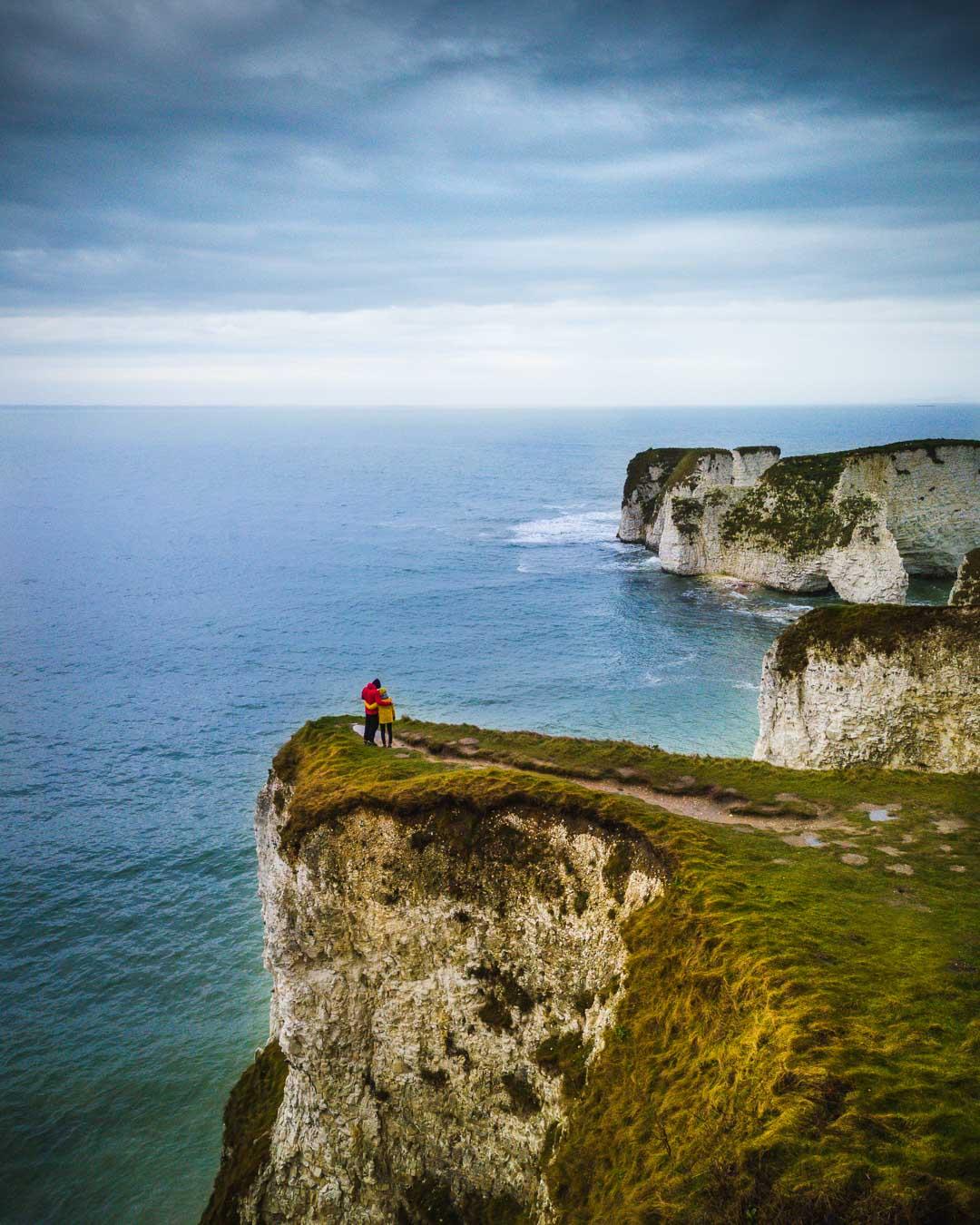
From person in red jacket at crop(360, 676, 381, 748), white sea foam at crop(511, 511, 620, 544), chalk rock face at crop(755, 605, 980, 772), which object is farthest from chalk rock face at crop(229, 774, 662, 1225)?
white sea foam at crop(511, 511, 620, 544)

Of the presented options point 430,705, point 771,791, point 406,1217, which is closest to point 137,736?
point 430,705

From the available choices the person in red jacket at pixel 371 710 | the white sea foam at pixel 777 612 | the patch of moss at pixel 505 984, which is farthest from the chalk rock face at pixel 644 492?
the patch of moss at pixel 505 984

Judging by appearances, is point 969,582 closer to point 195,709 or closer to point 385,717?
point 385,717

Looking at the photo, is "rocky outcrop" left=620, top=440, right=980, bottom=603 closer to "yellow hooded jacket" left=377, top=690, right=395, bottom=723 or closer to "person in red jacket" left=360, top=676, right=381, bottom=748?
"yellow hooded jacket" left=377, top=690, right=395, bottom=723

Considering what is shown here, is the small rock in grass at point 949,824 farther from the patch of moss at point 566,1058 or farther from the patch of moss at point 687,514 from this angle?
the patch of moss at point 687,514

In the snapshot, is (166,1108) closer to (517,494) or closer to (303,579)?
(303,579)

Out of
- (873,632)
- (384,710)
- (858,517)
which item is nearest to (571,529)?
(858,517)
